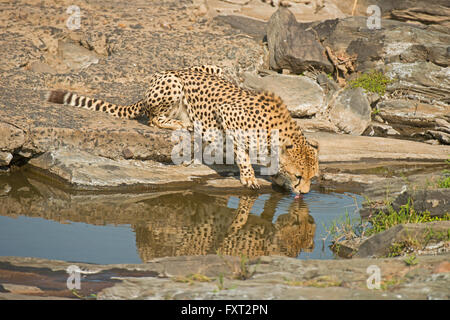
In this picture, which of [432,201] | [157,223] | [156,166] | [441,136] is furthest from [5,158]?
[441,136]

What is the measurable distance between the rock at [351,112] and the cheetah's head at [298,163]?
331 centimetres

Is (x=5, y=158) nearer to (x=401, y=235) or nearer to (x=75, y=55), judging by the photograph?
(x=75, y=55)

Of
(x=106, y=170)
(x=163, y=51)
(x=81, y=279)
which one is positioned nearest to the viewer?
(x=81, y=279)

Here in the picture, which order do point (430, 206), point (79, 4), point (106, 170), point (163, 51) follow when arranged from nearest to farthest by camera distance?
1. point (430, 206)
2. point (106, 170)
3. point (163, 51)
4. point (79, 4)

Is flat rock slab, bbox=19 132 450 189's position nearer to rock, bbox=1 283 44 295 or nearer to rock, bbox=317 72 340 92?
rock, bbox=317 72 340 92

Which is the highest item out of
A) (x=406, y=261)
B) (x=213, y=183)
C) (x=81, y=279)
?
(x=406, y=261)

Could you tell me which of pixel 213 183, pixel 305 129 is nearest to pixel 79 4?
pixel 305 129

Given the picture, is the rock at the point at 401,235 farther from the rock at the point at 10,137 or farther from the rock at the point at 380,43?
the rock at the point at 380,43

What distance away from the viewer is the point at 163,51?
486 inches

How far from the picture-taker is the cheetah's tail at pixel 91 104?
9.84m

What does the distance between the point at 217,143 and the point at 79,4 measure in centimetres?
579

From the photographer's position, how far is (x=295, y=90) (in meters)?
11.7

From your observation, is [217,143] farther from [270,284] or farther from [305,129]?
[270,284]

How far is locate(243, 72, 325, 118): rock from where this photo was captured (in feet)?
37.7
